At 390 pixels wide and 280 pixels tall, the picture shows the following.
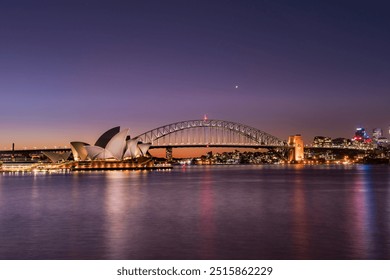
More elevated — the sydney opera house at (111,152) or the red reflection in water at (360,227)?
the sydney opera house at (111,152)

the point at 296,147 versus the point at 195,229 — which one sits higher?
the point at 296,147

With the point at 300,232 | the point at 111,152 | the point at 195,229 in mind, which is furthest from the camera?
the point at 111,152

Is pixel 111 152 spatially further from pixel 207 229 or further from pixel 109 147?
pixel 207 229

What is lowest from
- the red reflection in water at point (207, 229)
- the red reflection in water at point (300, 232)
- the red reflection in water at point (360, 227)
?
the red reflection in water at point (360, 227)

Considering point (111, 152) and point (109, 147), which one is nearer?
point (109, 147)

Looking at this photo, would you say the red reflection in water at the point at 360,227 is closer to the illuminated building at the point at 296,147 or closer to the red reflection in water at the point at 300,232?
the red reflection in water at the point at 300,232

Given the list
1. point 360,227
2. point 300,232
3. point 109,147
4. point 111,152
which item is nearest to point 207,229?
point 300,232

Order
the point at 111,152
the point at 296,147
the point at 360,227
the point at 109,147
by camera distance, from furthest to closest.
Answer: the point at 296,147, the point at 111,152, the point at 109,147, the point at 360,227

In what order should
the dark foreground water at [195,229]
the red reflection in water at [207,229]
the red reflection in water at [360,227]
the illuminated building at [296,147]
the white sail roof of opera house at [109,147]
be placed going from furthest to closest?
the illuminated building at [296,147], the white sail roof of opera house at [109,147], the red reflection in water at [360,227], the dark foreground water at [195,229], the red reflection in water at [207,229]

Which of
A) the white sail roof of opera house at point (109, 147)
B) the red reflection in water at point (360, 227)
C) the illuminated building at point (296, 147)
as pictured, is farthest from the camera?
the illuminated building at point (296, 147)

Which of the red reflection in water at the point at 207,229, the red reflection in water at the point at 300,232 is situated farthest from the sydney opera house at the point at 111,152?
the red reflection in water at the point at 300,232
